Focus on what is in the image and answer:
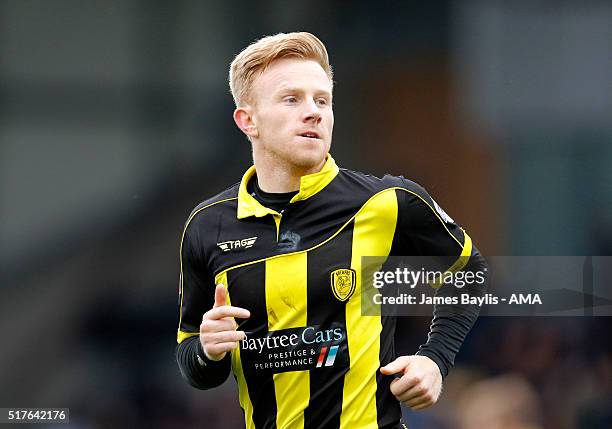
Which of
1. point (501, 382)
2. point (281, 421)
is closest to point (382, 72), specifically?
point (501, 382)

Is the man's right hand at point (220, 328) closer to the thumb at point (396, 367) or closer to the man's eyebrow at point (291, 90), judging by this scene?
the thumb at point (396, 367)

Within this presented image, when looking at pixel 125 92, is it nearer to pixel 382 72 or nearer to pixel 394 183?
pixel 382 72

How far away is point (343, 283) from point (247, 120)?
23.7 inches

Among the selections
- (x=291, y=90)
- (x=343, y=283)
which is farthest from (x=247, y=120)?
(x=343, y=283)

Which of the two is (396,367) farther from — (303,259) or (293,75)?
(293,75)

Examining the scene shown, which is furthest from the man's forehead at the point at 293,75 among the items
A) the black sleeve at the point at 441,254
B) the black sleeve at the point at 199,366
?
the black sleeve at the point at 199,366

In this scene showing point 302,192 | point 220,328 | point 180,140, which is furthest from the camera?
point 180,140

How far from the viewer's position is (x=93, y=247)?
5.99 meters

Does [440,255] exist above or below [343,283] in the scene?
above

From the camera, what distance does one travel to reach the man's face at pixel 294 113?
2826 mm

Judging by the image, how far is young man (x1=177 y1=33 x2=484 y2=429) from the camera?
2.74 meters

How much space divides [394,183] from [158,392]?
3.20 metres

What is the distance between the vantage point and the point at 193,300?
3.00 meters

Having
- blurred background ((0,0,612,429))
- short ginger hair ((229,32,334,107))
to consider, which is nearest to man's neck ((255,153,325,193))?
short ginger hair ((229,32,334,107))
